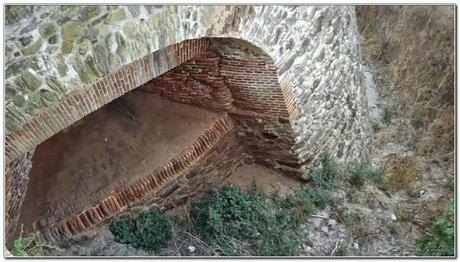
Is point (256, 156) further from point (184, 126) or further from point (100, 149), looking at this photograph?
point (100, 149)

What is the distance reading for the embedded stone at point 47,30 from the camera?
3.79 meters

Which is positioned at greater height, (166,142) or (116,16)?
(116,16)

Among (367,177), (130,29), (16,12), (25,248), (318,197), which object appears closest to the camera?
(16,12)

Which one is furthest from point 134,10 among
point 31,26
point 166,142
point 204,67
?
point 166,142

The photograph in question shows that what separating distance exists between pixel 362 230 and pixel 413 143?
260 cm

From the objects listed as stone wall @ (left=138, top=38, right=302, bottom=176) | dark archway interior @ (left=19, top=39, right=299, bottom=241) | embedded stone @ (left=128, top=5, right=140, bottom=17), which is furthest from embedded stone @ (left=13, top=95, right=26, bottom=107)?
dark archway interior @ (left=19, top=39, right=299, bottom=241)

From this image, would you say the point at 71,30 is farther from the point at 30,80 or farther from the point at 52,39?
the point at 30,80

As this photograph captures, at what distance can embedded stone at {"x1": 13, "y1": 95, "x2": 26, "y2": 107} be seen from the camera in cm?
379

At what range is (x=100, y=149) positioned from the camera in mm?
6242

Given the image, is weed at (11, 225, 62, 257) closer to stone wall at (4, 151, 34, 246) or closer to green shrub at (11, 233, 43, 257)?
green shrub at (11, 233, 43, 257)

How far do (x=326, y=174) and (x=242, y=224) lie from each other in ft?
4.49

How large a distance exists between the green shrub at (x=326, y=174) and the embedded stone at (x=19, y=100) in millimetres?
3753

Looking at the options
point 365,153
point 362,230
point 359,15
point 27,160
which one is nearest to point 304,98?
point 362,230

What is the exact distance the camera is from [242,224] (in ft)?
20.0
